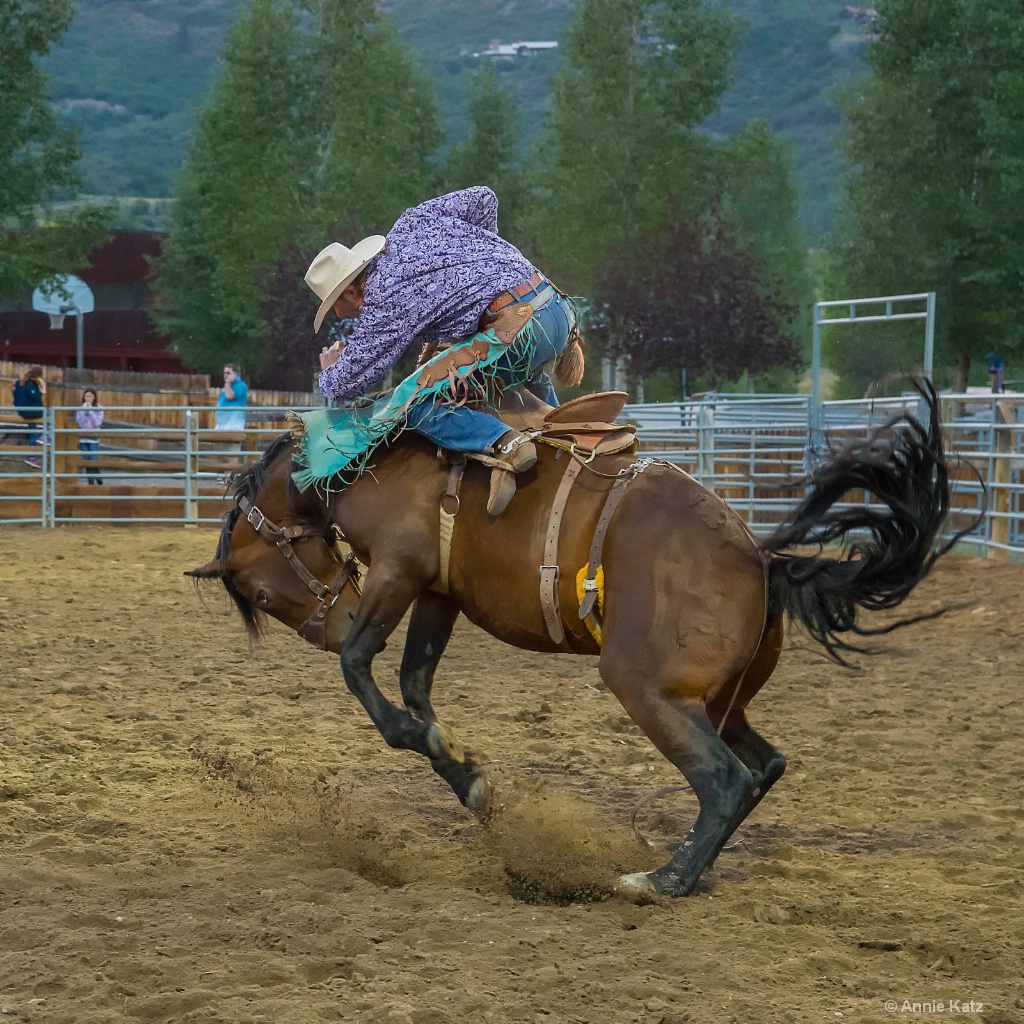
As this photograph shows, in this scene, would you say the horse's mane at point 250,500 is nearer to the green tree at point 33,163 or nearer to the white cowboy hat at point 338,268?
the white cowboy hat at point 338,268

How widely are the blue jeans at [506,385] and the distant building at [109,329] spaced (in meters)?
48.5

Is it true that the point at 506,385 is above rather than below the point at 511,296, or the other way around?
below

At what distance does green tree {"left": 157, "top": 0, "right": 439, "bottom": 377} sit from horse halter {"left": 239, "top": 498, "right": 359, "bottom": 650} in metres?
33.4

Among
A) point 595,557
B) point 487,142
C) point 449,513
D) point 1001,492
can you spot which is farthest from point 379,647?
point 487,142

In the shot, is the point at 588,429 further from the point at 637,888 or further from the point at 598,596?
the point at 637,888

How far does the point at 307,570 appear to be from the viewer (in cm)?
436

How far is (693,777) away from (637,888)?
1.07ft

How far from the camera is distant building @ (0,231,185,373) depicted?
49656 mm

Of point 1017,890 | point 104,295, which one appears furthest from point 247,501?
point 104,295

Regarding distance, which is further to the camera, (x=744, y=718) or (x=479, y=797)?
(x=479, y=797)

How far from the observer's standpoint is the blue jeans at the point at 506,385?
3896 millimetres

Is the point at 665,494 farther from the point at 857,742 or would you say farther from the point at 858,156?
the point at 858,156

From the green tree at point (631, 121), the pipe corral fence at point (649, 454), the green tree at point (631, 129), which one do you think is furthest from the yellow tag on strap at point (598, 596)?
the green tree at point (631, 121)

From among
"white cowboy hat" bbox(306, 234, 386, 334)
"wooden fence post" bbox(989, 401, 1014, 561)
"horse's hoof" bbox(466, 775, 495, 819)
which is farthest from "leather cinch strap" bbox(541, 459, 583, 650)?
"wooden fence post" bbox(989, 401, 1014, 561)
